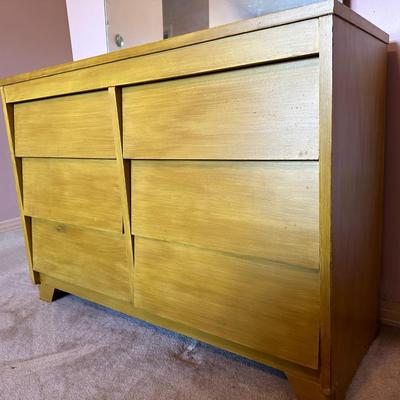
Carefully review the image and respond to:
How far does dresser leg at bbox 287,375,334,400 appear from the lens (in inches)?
33.1

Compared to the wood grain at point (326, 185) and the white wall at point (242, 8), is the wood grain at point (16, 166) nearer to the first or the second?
the white wall at point (242, 8)

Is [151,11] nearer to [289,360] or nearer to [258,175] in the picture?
[258,175]

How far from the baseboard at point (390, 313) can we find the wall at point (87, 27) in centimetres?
152

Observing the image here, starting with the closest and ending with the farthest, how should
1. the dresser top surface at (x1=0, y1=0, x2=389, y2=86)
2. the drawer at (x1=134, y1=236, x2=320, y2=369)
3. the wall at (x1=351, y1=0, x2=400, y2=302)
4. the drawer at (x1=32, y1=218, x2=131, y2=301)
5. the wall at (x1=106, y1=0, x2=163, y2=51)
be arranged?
the dresser top surface at (x1=0, y1=0, x2=389, y2=86)
the drawer at (x1=134, y1=236, x2=320, y2=369)
the wall at (x1=351, y1=0, x2=400, y2=302)
the drawer at (x1=32, y1=218, x2=131, y2=301)
the wall at (x1=106, y1=0, x2=163, y2=51)

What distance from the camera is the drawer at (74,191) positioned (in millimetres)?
1115

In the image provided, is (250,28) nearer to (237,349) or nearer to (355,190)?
(355,190)

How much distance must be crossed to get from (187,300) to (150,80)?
595 mm

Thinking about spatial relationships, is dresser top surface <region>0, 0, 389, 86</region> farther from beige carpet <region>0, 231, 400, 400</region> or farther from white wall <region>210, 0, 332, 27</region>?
beige carpet <region>0, 231, 400, 400</region>

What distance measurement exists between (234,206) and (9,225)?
2137 mm

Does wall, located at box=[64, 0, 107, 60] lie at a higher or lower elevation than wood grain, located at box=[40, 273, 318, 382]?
higher

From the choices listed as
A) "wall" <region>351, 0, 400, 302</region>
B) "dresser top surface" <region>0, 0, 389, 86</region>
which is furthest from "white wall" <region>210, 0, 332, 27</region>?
"dresser top surface" <region>0, 0, 389, 86</region>

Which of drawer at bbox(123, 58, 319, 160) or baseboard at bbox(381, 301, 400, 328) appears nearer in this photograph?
drawer at bbox(123, 58, 319, 160)

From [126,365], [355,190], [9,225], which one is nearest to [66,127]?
[126,365]

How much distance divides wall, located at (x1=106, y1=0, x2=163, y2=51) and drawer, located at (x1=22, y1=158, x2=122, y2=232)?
2.24 feet
